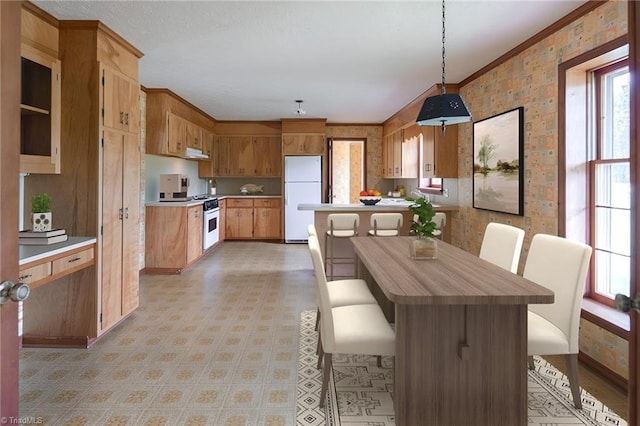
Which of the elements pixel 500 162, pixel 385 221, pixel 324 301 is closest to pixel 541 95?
pixel 500 162

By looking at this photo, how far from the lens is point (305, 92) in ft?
17.6

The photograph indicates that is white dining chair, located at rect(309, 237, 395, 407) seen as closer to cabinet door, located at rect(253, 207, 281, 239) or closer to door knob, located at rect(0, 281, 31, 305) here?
door knob, located at rect(0, 281, 31, 305)

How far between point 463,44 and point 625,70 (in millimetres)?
1286

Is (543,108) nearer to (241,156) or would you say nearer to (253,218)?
(253,218)

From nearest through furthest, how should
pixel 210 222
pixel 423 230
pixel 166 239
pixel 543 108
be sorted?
pixel 423 230, pixel 543 108, pixel 166 239, pixel 210 222

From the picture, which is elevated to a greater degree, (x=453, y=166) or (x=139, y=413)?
(x=453, y=166)

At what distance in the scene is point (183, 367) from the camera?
2.62 meters

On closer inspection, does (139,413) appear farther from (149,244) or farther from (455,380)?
(149,244)

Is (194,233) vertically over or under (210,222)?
under

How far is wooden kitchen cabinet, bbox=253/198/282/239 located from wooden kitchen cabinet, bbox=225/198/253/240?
0.10m

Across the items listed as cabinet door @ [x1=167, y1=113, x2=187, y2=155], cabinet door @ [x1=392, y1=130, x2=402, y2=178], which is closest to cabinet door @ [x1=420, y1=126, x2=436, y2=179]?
cabinet door @ [x1=392, y1=130, x2=402, y2=178]

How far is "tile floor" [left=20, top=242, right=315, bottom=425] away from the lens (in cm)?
211

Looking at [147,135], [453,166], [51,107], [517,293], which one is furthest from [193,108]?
[517,293]

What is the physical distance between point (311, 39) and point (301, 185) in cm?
437
